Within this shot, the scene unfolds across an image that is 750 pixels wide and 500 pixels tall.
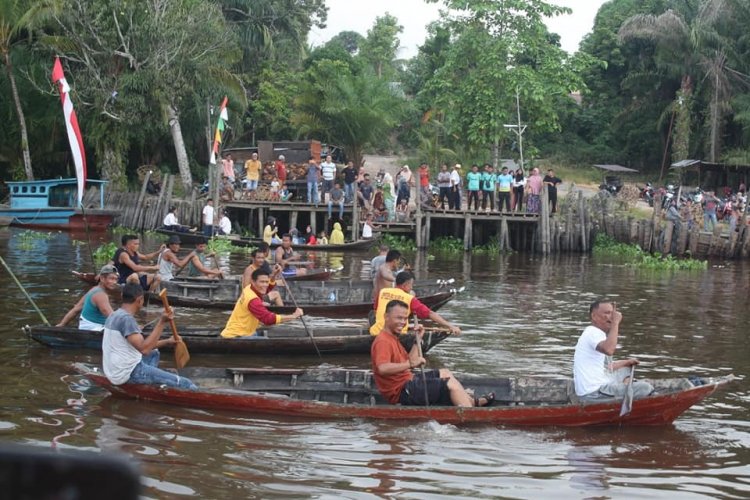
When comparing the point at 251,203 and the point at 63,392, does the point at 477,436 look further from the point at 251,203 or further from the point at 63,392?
the point at 251,203

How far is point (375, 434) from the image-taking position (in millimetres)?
8805

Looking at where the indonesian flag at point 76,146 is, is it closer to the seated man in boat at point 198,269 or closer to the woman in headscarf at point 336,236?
the seated man in boat at point 198,269

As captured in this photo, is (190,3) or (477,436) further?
(190,3)

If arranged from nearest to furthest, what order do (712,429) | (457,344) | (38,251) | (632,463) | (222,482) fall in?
1. (222,482)
2. (632,463)
3. (712,429)
4. (457,344)
5. (38,251)

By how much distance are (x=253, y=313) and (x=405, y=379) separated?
10.3ft

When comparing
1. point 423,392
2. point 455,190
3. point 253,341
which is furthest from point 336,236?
point 423,392

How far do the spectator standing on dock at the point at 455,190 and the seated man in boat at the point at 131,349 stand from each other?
73.2ft

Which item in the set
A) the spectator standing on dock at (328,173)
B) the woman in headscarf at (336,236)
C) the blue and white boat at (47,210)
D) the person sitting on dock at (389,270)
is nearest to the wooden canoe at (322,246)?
the woman in headscarf at (336,236)

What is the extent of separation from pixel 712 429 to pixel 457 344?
5.17 m

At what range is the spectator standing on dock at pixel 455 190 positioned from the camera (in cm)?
3106

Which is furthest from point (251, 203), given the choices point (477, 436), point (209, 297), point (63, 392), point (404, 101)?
point (477, 436)

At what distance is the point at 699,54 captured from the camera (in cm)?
4053

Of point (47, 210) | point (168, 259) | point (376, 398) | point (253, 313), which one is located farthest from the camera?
point (47, 210)

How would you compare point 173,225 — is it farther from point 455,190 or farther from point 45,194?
point 455,190
